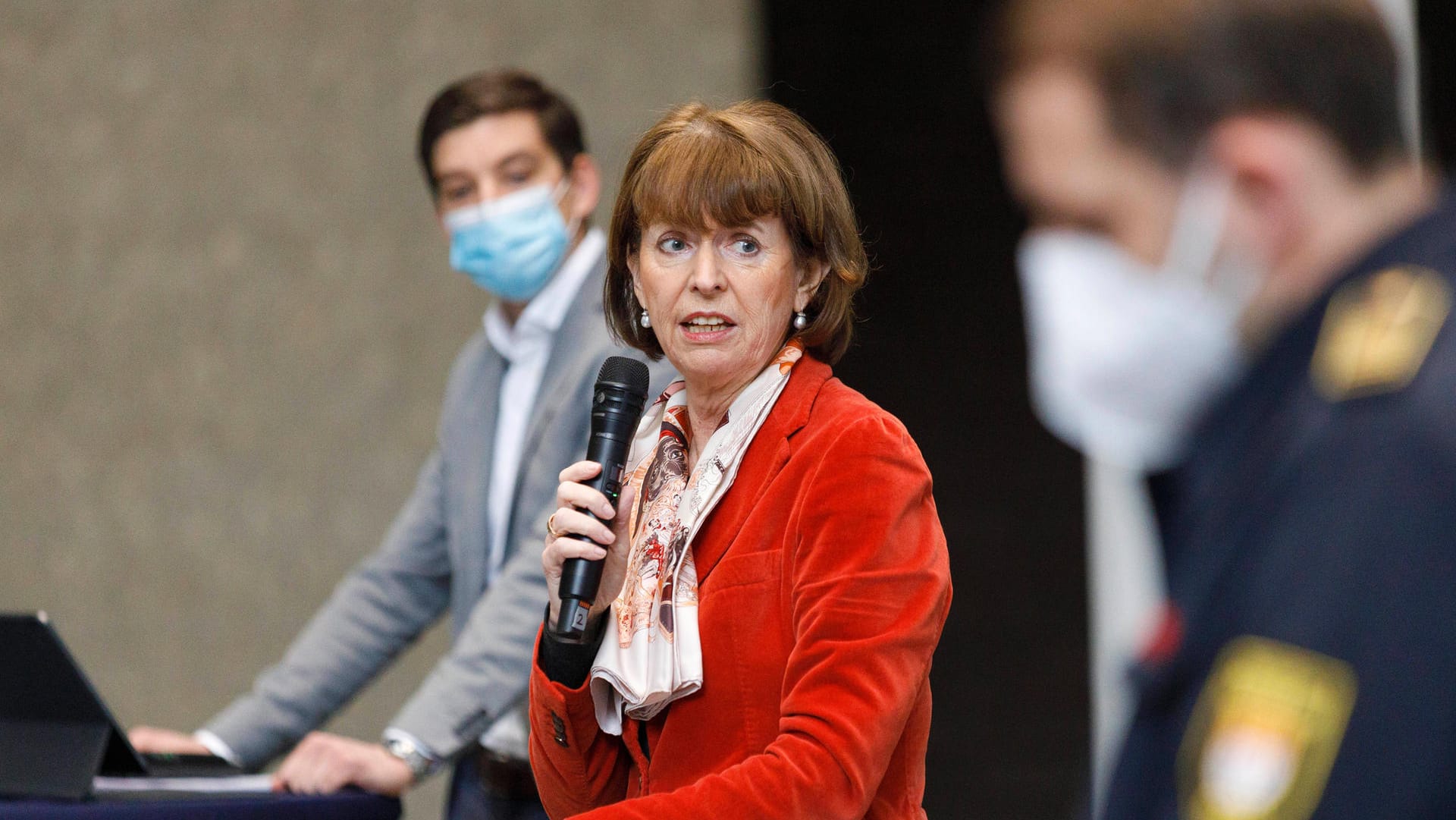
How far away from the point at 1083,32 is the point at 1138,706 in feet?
1.23

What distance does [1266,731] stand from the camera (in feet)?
2.32

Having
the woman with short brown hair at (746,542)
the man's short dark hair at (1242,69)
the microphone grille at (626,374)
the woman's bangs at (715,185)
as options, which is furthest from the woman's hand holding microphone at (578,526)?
the man's short dark hair at (1242,69)

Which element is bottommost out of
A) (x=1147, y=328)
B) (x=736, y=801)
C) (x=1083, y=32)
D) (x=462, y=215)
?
(x=736, y=801)

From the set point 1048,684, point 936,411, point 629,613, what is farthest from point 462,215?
point 1048,684

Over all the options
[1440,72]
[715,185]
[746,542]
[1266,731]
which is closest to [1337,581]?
[1266,731]

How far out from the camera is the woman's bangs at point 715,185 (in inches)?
62.6

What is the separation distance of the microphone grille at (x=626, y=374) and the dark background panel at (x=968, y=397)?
1.96 metres

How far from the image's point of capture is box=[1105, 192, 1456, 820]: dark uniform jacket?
69 centimetres

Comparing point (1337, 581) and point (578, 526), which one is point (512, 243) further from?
point (1337, 581)

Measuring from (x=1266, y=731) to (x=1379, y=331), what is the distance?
0.20 m

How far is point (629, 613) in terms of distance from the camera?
5.16ft

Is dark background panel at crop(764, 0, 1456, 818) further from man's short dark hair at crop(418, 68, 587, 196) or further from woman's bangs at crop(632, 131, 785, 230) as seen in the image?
woman's bangs at crop(632, 131, 785, 230)

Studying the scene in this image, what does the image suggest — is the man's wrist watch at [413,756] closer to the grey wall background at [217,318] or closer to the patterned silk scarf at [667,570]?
the patterned silk scarf at [667,570]

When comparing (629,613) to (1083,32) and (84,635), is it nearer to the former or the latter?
(1083,32)
